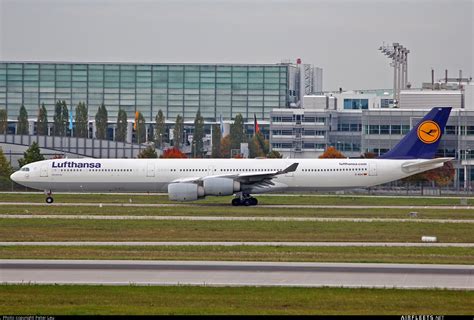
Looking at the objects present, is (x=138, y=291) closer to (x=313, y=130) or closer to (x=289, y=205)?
(x=289, y=205)

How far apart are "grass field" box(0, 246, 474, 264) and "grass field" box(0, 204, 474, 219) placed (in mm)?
18807

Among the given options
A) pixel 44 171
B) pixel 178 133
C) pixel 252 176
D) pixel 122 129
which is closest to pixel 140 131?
pixel 122 129

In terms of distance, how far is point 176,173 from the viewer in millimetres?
72312

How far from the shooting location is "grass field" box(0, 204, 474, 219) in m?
59.9

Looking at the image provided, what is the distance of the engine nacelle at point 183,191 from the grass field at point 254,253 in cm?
2797

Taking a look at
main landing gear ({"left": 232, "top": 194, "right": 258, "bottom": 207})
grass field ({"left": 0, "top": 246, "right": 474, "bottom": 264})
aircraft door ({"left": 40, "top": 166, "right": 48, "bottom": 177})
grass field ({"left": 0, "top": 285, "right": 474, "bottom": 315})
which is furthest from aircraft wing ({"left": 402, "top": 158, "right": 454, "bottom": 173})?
grass field ({"left": 0, "top": 285, "right": 474, "bottom": 315})

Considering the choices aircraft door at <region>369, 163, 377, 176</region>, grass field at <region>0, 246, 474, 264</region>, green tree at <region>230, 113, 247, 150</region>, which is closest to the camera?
grass field at <region>0, 246, 474, 264</region>

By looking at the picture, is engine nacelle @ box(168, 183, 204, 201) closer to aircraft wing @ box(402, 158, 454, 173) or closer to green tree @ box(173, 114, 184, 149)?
aircraft wing @ box(402, 158, 454, 173)

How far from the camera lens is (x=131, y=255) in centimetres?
3747

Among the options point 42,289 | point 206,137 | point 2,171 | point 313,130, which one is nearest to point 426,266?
point 42,289

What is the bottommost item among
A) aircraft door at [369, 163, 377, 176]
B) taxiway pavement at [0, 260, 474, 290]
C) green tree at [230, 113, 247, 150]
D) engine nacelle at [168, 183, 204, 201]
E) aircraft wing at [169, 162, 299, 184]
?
taxiway pavement at [0, 260, 474, 290]

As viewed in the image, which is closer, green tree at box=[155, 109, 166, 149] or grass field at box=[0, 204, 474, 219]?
grass field at box=[0, 204, 474, 219]

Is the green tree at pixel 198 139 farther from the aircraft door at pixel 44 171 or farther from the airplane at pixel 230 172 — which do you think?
the aircraft door at pixel 44 171

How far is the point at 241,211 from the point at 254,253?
2507 centimetres
